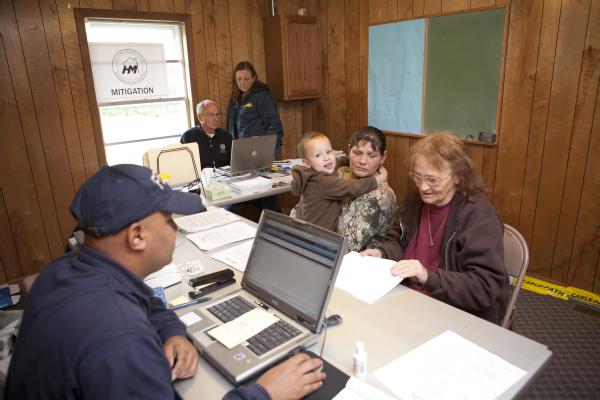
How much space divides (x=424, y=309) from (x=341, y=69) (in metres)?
3.61

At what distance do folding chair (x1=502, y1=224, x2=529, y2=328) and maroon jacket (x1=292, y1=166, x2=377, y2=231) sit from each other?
69 centimetres

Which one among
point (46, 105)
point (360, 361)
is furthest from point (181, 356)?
point (46, 105)

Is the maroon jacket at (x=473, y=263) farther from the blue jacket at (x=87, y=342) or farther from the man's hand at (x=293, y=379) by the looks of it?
the blue jacket at (x=87, y=342)

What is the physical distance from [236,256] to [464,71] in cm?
252

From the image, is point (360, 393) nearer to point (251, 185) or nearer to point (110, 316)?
point (110, 316)

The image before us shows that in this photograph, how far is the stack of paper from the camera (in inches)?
115

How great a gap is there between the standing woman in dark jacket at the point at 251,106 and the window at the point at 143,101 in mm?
493

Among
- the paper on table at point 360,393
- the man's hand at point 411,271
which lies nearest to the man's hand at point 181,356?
the paper on table at point 360,393

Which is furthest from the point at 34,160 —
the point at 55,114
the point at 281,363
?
the point at 281,363

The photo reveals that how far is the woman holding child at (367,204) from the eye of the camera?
2064 millimetres

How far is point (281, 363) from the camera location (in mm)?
1053

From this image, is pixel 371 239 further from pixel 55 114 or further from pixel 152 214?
pixel 55 114

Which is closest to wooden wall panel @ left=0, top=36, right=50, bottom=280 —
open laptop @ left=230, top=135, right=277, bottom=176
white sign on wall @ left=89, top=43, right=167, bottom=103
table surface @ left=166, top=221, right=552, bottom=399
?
white sign on wall @ left=89, top=43, right=167, bottom=103

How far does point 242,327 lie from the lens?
3.85 feet
